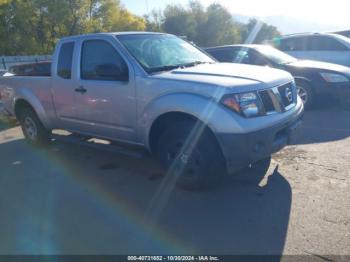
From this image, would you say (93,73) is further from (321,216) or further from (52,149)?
(321,216)

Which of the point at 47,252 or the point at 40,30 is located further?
the point at 40,30

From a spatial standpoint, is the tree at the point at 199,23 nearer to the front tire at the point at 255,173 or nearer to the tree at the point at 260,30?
the tree at the point at 260,30

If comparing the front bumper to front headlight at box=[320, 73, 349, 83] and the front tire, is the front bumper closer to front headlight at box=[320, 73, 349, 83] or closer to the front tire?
the front tire

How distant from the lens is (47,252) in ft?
10.4

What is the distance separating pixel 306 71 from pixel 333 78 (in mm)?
560

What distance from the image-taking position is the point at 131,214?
374 cm

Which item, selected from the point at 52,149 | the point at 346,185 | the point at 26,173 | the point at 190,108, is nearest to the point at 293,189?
the point at 346,185

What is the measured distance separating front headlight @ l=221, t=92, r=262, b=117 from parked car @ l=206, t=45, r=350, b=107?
14.2 ft

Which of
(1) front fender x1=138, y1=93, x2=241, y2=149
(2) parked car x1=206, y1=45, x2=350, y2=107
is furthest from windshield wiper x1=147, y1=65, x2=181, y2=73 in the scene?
(2) parked car x1=206, y1=45, x2=350, y2=107

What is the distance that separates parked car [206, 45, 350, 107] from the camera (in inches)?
287

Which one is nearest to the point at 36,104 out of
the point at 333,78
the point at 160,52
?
the point at 160,52

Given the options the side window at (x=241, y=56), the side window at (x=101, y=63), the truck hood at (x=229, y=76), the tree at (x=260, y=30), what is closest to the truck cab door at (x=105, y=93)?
the side window at (x=101, y=63)

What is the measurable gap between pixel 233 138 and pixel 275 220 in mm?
891

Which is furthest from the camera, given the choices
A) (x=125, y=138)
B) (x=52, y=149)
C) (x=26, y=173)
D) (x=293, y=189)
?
(x=52, y=149)
